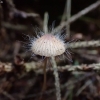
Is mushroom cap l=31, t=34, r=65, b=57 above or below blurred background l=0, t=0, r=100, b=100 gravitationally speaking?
below

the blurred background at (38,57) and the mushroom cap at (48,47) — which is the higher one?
the blurred background at (38,57)

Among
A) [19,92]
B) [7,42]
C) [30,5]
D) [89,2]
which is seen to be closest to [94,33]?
[89,2]

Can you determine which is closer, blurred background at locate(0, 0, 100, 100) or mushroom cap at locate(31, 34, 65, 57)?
mushroom cap at locate(31, 34, 65, 57)

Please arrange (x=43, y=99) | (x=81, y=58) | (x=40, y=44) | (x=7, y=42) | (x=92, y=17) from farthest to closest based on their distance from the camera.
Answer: (x=92, y=17) < (x=7, y=42) < (x=81, y=58) < (x=43, y=99) < (x=40, y=44)

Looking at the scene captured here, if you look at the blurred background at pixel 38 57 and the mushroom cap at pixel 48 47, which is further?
the blurred background at pixel 38 57

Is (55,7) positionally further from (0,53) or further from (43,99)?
(43,99)
